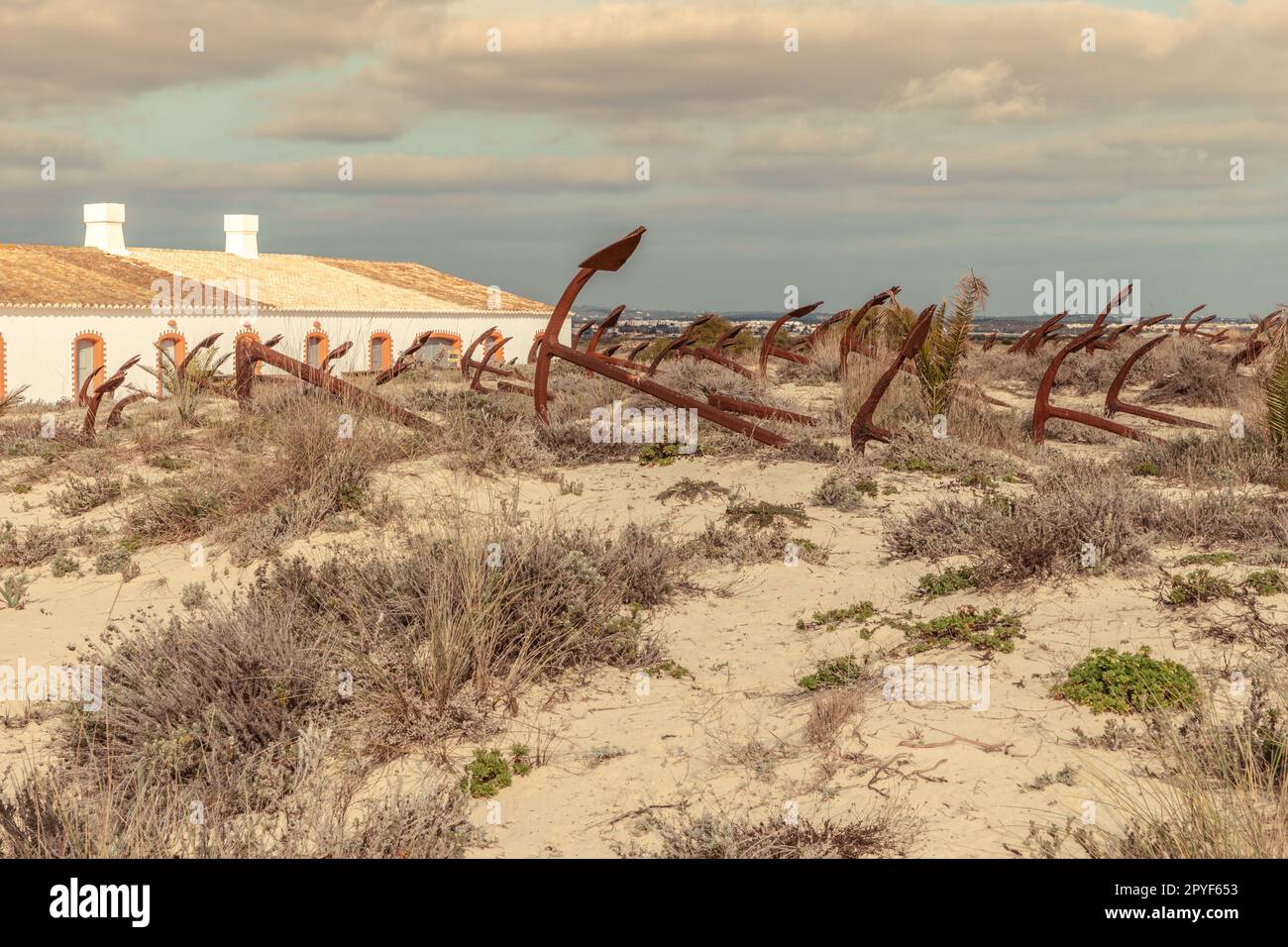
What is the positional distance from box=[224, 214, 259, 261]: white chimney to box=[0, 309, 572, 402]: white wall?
240 inches

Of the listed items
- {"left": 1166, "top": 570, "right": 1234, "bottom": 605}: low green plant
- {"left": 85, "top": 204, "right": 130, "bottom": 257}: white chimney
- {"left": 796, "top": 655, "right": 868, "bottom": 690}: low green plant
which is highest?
{"left": 85, "top": 204, "right": 130, "bottom": 257}: white chimney

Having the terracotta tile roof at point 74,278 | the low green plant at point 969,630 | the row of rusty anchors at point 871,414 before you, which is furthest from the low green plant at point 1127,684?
the terracotta tile roof at point 74,278

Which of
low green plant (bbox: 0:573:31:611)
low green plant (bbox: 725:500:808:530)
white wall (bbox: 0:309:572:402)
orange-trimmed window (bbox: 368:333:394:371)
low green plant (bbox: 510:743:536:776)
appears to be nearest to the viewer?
low green plant (bbox: 510:743:536:776)

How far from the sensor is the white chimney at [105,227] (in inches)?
1225

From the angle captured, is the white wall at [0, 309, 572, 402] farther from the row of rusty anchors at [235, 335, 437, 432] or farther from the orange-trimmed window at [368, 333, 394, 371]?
the row of rusty anchors at [235, 335, 437, 432]

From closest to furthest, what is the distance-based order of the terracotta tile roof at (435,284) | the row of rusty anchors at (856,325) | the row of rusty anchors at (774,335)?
the row of rusty anchors at (856,325) < the row of rusty anchors at (774,335) < the terracotta tile roof at (435,284)

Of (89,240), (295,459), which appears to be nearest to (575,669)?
(295,459)

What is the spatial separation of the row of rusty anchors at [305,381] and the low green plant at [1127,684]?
570 centimetres

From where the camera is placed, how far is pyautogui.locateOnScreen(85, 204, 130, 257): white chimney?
31109 mm

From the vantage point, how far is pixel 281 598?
546 centimetres

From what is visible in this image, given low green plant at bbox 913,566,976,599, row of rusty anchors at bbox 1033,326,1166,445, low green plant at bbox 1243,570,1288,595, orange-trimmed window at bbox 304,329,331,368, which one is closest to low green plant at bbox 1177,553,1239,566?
low green plant at bbox 1243,570,1288,595

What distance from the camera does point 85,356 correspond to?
24531 mm

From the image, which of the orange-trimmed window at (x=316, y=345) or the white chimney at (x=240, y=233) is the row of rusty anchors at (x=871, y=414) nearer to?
the orange-trimmed window at (x=316, y=345)

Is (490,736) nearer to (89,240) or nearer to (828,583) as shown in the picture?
(828,583)
